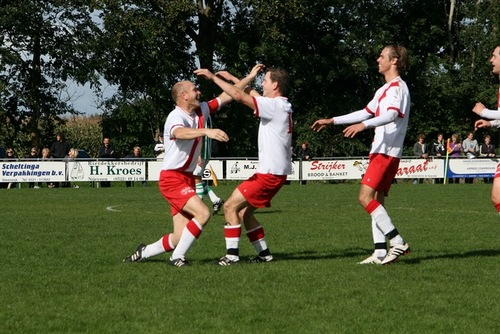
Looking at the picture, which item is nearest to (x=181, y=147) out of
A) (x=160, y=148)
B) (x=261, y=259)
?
(x=261, y=259)

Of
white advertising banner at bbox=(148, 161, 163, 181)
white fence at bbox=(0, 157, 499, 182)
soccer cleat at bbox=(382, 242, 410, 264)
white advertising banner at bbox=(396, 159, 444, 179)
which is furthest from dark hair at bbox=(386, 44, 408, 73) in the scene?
white advertising banner at bbox=(396, 159, 444, 179)

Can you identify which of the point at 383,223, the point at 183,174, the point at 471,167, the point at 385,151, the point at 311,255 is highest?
the point at 385,151

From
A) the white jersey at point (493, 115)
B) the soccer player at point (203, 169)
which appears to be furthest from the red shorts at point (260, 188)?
the soccer player at point (203, 169)

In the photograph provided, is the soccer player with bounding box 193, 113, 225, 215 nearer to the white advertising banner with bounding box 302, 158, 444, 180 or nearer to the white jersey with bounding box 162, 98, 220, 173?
the white jersey with bounding box 162, 98, 220, 173

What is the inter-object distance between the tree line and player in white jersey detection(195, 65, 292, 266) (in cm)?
3168

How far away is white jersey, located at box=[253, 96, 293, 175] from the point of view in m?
9.36

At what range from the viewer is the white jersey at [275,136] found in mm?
9359

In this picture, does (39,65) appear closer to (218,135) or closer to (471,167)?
(471,167)

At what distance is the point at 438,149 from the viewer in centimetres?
3534

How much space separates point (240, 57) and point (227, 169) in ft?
41.0

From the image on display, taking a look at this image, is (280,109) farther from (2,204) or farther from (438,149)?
(438,149)

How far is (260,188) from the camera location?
9555mm

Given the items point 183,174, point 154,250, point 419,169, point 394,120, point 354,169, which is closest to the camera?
point 394,120

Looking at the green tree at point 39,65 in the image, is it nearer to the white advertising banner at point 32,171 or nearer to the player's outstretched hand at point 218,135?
the white advertising banner at point 32,171
